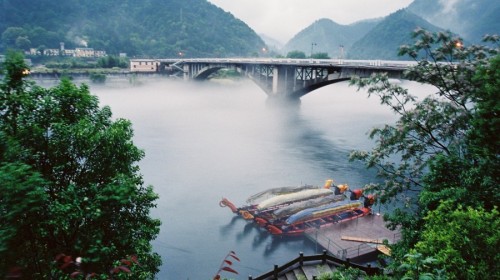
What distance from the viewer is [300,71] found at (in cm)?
6525

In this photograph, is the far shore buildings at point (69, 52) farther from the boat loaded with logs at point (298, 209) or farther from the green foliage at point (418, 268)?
the green foliage at point (418, 268)

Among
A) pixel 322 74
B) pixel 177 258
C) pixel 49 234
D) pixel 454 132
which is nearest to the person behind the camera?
pixel 49 234

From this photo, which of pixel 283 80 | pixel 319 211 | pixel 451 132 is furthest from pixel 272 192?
pixel 283 80

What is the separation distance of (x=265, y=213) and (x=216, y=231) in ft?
13.9

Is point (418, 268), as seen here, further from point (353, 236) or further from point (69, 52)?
point (69, 52)

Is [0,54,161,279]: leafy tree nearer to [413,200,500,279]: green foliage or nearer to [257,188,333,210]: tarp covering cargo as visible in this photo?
[413,200,500,279]: green foliage

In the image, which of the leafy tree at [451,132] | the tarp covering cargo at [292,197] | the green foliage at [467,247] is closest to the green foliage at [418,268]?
the green foliage at [467,247]

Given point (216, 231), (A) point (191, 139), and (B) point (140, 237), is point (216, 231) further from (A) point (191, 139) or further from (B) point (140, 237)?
(A) point (191, 139)

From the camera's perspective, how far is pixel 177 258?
24734 mm

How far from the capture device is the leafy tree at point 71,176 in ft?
34.7

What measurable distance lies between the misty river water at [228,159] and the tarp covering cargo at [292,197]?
7.11 ft

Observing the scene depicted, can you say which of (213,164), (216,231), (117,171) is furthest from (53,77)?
(117,171)

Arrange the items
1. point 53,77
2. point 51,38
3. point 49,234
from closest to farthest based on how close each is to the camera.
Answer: point 49,234
point 53,77
point 51,38

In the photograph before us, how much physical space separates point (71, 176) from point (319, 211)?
2013 cm
